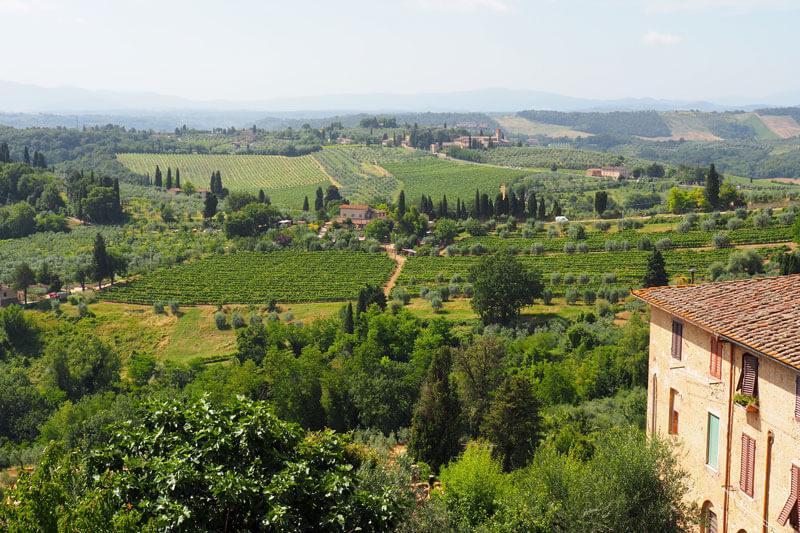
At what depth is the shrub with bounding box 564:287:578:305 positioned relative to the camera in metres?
49.2

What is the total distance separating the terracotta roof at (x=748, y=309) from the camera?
11.6 metres

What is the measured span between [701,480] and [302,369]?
23.4 meters

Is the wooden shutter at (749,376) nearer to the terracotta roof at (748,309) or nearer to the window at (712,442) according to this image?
the terracotta roof at (748,309)

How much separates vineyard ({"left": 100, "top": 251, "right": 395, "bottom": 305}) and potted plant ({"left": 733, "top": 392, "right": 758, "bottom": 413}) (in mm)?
45436

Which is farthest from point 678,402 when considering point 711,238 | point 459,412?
point 711,238

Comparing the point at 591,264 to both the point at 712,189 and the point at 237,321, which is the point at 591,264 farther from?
the point at 237,321

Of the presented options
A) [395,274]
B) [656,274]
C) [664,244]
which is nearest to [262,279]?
[395,274]

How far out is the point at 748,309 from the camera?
13344 mm

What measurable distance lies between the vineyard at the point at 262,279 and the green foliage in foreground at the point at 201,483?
4326cm

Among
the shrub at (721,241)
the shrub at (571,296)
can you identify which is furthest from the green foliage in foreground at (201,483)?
the shrub at (721,241)

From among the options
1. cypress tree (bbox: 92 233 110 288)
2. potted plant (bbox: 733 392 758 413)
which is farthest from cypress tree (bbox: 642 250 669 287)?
cypress tree (bbox: 92 233 110 288)

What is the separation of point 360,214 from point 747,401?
78796mm

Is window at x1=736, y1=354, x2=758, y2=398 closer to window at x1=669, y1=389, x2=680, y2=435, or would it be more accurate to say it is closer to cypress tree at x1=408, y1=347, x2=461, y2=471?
window at x1=669, y1=389, x2=680, y2=435

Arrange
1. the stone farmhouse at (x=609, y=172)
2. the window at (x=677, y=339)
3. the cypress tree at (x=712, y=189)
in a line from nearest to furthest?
the window at (x=677, y=339) → the cypress tree at (x=712, y=189) → the stone farmhouse at (x=609, y=172)
